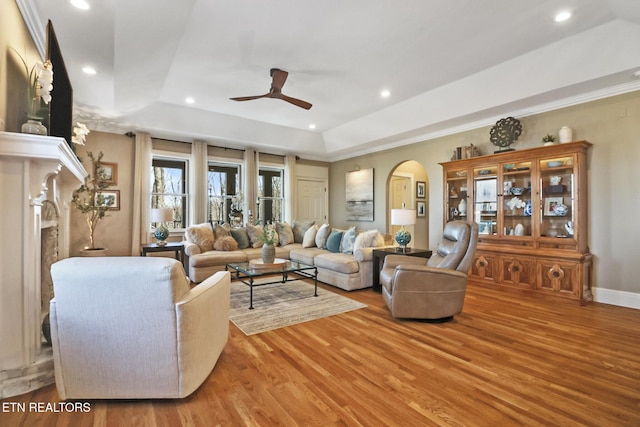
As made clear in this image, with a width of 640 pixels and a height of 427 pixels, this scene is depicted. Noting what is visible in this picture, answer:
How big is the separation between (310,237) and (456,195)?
2.72 meters

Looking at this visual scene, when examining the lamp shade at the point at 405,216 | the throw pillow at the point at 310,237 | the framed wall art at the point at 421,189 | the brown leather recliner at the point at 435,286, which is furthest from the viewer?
the framed wall art at the point at 421,189

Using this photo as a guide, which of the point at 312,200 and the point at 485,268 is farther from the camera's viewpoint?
the point at 312,200

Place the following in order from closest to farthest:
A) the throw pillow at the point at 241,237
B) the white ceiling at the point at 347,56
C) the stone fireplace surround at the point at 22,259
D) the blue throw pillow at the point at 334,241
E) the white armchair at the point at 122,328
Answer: the white armchair at the point at 122,328 → the stone fireplace surround at the point at 22,259 → the white ceiling at the point at 347,56 → the blue throw pillow at the point at 334,241 → the throw pillow at the point at 241,237

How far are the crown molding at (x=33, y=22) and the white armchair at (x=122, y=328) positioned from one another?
1659 mm

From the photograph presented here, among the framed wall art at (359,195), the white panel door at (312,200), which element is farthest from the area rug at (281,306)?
the white panel door at (312,200)

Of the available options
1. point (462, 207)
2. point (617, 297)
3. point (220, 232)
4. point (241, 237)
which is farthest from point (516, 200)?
point (220, 232)

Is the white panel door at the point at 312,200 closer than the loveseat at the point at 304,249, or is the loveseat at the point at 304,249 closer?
the loveseat at the point at 304,249

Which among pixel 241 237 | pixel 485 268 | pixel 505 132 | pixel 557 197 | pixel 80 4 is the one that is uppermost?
pixel 80 4

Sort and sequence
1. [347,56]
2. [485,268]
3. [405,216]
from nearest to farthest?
[347,56] → [405,216] → [485,268]

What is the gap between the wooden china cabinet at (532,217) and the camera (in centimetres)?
378

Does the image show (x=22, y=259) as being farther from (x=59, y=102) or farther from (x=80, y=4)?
(x=80, y=4)

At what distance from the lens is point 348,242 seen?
4.90 m

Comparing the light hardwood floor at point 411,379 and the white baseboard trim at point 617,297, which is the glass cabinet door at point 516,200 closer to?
the white baseboard trim at point 617,297

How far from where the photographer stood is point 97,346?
167cm
